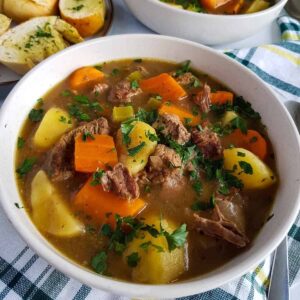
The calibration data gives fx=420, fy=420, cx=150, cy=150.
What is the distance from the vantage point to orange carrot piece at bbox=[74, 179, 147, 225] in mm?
1558

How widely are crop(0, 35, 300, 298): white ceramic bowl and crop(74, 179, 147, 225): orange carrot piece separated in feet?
0.66

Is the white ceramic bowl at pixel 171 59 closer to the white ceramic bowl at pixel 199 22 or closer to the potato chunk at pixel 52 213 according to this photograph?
the potato chunk at pixel 52 213

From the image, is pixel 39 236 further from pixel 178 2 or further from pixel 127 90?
pixel 178 2

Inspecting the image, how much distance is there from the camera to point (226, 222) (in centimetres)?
155

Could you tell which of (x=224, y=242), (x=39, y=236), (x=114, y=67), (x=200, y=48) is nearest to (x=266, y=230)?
(x=224, y=242)

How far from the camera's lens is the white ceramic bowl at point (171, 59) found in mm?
1326

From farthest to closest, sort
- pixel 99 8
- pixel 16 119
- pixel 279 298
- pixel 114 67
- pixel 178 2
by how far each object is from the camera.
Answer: pixel 178 2 < pixel 99 8 < pixel 114 67 < pixel 16 119 < pixel 279 298

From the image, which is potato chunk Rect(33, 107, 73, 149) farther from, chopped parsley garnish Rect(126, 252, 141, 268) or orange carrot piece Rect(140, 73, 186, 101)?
chopped parsley garnish Rect(126, 252, 141, 268)

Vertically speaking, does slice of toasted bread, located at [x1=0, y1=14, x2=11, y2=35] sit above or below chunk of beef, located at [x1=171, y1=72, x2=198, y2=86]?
below

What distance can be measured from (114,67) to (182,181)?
0.77 metres

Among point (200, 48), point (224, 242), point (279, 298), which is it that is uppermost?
point (200, 48)

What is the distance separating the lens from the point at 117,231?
4.93 ft

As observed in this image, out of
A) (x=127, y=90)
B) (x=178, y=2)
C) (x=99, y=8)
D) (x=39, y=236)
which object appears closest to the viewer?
(x=39, y=236)

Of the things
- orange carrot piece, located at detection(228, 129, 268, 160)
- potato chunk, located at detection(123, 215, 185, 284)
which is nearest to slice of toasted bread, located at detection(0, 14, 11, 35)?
orange carrot piece, located at detection(228, 129, 268, 160)
